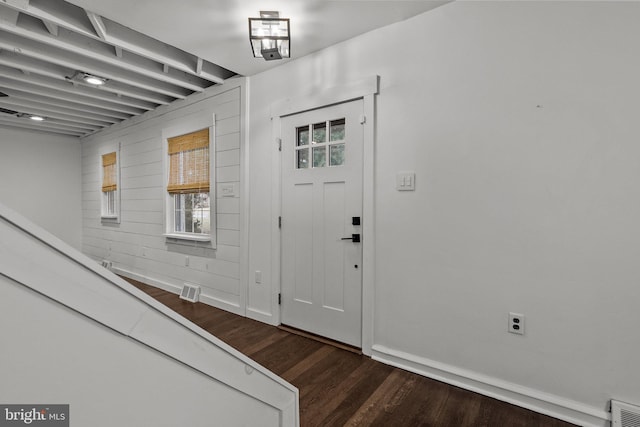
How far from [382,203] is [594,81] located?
1446 millimetres

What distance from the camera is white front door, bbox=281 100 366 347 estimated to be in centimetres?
262

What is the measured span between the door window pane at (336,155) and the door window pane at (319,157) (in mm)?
61

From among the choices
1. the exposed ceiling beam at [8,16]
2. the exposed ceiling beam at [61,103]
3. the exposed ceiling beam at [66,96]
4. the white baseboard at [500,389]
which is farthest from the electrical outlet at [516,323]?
the exposed ceiling beam at [61,103]

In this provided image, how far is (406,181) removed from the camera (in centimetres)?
233

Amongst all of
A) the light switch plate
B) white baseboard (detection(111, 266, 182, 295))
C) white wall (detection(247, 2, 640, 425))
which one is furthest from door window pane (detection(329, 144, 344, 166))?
white baseboard (detection(111, 266, 182, 295))

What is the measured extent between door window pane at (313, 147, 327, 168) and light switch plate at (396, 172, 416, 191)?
74 centimetres

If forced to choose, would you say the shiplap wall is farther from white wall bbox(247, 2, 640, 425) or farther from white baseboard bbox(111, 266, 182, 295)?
white wall bbox(247, 2, 640, 425)

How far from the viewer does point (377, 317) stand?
250 centimetres

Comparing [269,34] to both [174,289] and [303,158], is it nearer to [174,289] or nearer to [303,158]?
[303,158]

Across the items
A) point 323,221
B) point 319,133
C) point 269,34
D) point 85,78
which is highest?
point 85,78

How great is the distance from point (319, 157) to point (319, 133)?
0.75 feet

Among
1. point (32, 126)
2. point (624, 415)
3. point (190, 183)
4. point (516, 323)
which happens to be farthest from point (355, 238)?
point (32, 126)

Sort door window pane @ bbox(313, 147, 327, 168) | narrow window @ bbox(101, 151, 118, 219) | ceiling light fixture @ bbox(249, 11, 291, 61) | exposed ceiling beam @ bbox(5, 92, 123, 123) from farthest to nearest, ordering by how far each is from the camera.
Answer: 1. narrow window @ bbox(101, 151, 118, 219)
2. exposed ceiling beam @ bbox(5, 92, 123, 123)
3. door window pane @ bbox(313, 147, 327, 168)
4. ceiling light fixture @ bbox(249, 11, 291, 61)

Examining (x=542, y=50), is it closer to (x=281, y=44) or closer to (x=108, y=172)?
(x=281, y=44)
